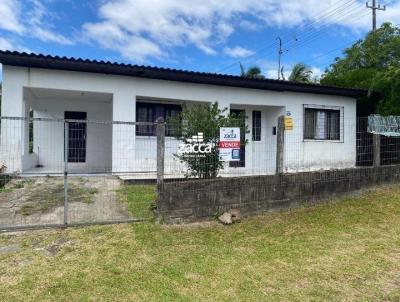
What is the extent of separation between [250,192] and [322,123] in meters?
8.59

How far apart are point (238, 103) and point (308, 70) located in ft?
78.1

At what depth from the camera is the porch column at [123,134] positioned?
10.8 m

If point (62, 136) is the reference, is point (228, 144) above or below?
below

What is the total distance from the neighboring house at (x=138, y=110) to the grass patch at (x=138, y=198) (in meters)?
0.75

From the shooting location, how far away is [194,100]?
12.2 m

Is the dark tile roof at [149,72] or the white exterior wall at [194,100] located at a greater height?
the dark tile roof at [149,72]

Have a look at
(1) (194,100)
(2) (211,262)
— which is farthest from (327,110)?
(2) (211,262)

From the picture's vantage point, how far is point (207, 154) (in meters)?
7.55

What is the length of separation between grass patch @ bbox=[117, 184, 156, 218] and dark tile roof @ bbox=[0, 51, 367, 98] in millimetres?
3348

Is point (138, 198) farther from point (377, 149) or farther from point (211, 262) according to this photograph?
point (377, 149)

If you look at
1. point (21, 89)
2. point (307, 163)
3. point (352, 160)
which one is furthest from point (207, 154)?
point (352, 160)

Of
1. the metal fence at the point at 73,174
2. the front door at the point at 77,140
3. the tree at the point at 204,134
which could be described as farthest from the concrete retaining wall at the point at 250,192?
the front door at the point at 77,140

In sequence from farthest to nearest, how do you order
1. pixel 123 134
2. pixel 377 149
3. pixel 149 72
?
1. pixel 123 134
2. pixel 149 72
3. pixel 377 149

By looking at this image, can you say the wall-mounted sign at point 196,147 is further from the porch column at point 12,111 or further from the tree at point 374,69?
the tree at point 374,69
